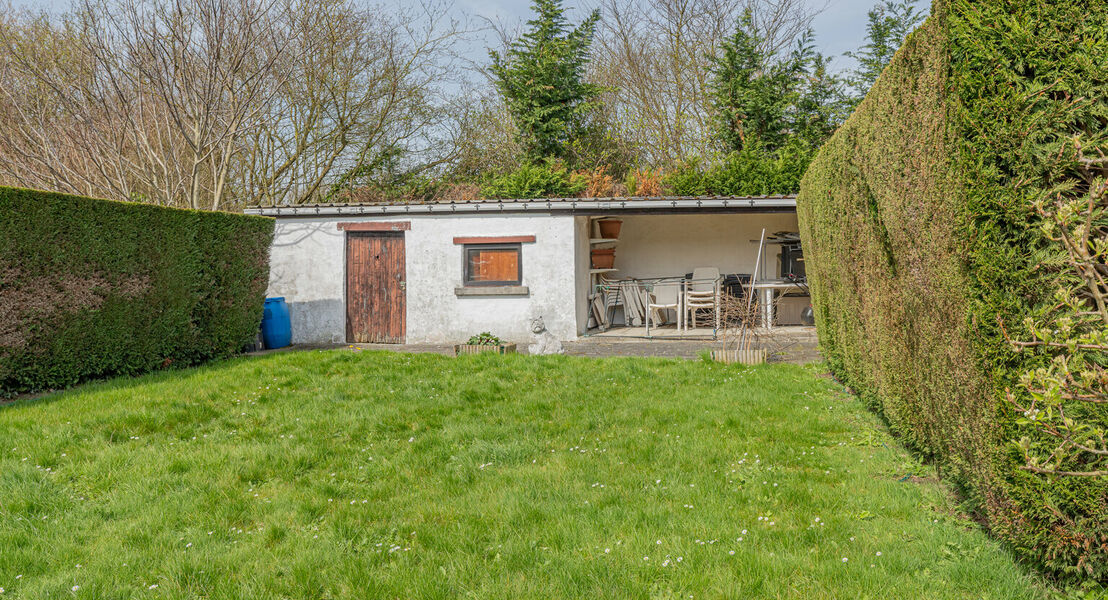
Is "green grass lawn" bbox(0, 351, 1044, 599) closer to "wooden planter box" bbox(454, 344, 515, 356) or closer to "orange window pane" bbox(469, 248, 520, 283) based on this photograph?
"wooden planter box" bbox(454, 344, 515, 356)

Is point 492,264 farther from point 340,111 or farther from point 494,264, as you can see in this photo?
point 340,111

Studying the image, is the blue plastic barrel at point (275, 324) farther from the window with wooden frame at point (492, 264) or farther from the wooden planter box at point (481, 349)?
the wooden planter box at point (481, 349)

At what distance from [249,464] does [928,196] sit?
12.8 ft

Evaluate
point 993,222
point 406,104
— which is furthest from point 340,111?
point 993,222

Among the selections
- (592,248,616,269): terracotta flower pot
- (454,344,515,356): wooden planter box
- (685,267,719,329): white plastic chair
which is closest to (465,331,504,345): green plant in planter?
(454,344,515,356): wooden planter box

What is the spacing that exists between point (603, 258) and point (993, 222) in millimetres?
11304

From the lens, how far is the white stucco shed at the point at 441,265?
10984 millimetres

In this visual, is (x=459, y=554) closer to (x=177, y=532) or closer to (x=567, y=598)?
(x=567, y=598)

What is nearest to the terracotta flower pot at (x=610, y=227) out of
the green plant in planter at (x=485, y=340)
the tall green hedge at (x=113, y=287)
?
the green plant in planter at (x=485, y=340)

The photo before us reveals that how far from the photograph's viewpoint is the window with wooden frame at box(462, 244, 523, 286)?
11.2m

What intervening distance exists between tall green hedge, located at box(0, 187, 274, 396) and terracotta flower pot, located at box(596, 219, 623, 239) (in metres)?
6.70

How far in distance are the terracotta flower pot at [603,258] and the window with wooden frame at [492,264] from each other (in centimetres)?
260

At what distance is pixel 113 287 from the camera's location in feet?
23.8

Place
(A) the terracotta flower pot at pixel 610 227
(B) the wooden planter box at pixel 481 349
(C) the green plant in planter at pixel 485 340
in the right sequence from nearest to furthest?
(B) the wooden planter box at pixel 481 349, (C) the green plant in planter at pixel 485 340, (A) the terracotta flower pot at pixel 610 227
